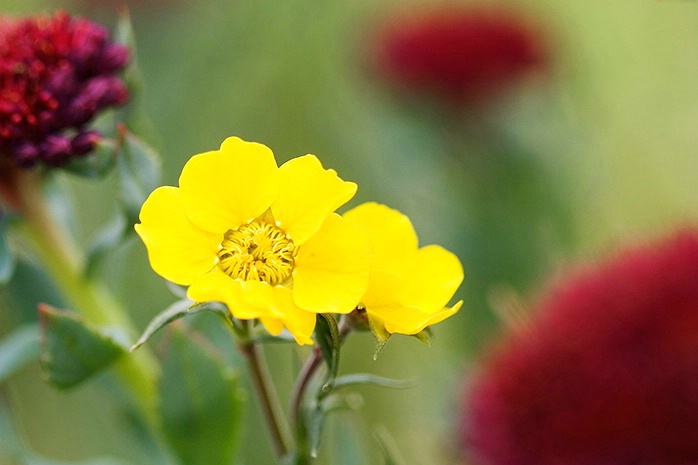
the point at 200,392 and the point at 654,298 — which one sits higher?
the point at 654,298

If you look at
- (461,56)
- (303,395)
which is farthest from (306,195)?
(461,56)

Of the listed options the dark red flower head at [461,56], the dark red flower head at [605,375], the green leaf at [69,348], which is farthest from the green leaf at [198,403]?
the dark red flower head at [461,56]

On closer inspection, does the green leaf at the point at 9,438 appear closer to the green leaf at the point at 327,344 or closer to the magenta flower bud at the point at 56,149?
the magenta flower bud at the point at 56,149

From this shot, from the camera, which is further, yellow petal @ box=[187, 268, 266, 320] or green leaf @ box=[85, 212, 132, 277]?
green leaf @ box=[85, 212, 132, 277]

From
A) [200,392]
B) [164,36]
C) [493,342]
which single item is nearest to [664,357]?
[493,342]

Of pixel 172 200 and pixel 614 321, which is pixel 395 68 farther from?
pixel 172 200

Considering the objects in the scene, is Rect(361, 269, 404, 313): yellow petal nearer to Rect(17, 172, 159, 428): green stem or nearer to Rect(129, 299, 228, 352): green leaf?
Rect(129, 299, 228, 352): green leaf

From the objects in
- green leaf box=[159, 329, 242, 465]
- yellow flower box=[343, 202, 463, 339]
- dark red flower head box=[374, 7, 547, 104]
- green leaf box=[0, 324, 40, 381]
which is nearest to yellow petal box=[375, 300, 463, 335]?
yellow flower box=[343, 202, 463, 339]
